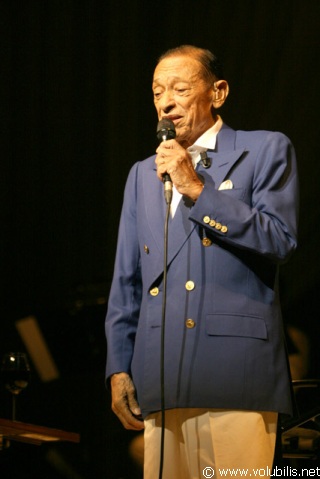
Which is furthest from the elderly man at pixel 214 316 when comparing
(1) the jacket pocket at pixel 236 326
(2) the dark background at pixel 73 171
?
(2) the dark background at pixel 73 171

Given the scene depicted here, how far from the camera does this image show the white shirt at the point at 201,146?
2.21m

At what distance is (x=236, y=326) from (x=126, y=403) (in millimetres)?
401

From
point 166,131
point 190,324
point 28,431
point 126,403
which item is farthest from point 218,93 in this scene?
point 28,431

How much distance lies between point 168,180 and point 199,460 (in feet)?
2.35

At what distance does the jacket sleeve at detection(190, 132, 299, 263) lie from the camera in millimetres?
1961

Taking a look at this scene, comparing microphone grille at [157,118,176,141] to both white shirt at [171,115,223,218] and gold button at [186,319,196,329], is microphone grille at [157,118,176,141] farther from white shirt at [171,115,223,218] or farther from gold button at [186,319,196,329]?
gold button at [186,319,196,329]

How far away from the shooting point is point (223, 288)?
2.01 metres

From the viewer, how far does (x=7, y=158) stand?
4.14 m

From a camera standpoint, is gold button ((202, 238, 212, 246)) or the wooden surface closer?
gold button ((202, 238, 212, 246))

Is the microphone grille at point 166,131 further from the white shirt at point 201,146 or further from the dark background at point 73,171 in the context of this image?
the dark background at point 73,171

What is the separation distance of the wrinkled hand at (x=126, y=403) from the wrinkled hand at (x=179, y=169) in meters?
0.56

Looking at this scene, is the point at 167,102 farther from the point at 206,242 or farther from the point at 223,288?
the point at 223,288

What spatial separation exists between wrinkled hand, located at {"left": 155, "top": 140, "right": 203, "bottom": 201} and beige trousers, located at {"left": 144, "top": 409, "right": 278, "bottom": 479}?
1.84ft

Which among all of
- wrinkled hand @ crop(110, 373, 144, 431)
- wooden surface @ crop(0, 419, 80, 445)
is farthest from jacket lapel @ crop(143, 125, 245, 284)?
wooden surface @ crop(0, 419, 80, 445)
